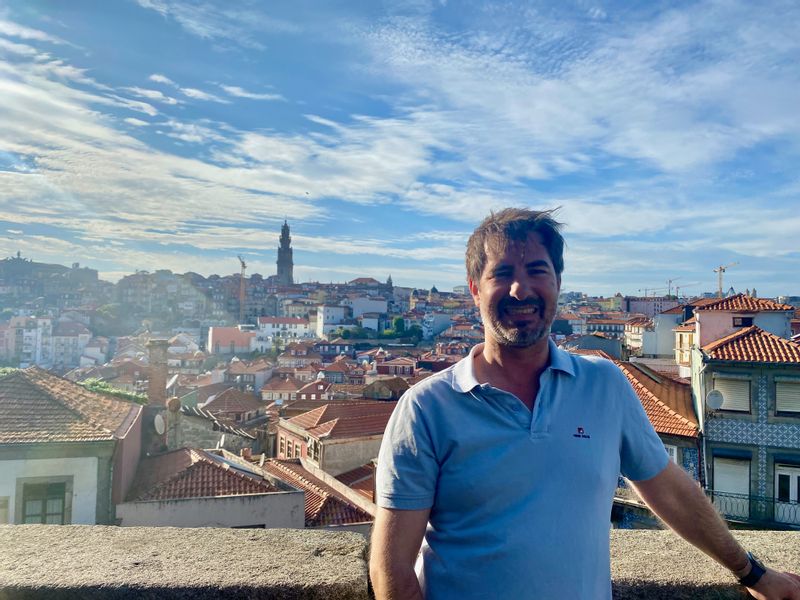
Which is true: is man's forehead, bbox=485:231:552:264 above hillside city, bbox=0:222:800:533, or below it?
above

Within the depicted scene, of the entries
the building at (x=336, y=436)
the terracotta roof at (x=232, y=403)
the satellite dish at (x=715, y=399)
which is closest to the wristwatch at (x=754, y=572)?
the satellite dish at (x=715, y=399)

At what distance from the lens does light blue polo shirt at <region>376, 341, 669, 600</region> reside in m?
1.53

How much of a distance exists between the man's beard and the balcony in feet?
2.19

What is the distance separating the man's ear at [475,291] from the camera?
191cm

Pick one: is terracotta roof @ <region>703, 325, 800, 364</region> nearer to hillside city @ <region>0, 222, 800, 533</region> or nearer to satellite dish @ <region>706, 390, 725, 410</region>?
hillside city @ <region>0, 222, 800, 533</region>

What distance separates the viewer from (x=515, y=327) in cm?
178

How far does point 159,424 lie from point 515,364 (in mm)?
14843

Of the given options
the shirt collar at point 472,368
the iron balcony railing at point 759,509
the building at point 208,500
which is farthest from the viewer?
the iron balcony railing at point 759,509

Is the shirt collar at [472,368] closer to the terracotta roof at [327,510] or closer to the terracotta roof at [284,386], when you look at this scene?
the terracotta roof at [327,510]

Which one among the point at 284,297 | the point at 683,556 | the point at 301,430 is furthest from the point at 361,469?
the point at 284,297

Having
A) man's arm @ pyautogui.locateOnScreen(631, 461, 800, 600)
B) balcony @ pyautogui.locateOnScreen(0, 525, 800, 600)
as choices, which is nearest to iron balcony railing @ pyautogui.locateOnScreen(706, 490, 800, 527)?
balcony @ pyautogui.locateOnScreen(0, 525, 800, 600)

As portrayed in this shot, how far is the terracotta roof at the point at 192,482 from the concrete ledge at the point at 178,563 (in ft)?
32.6

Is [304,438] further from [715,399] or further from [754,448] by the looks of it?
[754,448]

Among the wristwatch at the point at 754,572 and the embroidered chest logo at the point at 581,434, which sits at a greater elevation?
the embroidered chest logo at the point at 581,434
